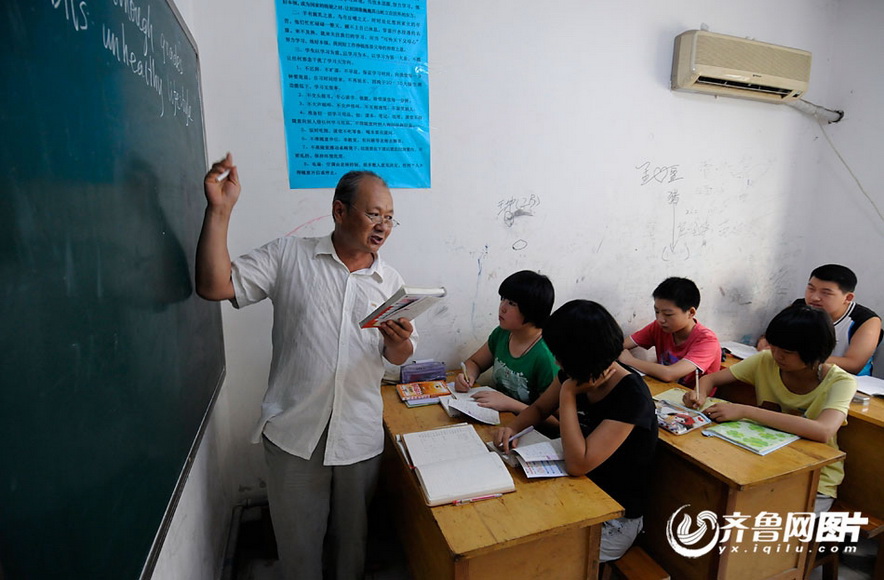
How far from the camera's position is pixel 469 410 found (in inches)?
65.3

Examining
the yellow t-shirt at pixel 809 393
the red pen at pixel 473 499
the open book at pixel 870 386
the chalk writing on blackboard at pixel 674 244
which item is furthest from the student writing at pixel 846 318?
the red pen at pixel 473 499

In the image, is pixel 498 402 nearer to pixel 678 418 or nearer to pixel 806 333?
pixel 678 418

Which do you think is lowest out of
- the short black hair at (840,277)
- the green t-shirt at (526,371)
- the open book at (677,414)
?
the open book at (677,414)

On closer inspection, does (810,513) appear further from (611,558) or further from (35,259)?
(35,259)

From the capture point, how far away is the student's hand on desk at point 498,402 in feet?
5.63

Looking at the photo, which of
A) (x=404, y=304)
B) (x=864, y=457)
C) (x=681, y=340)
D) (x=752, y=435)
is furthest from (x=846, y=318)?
(x=404, y=304)

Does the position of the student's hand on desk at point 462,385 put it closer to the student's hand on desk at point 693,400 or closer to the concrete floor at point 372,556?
the concrete floor at point 372,556

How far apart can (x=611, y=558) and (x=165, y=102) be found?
190cm

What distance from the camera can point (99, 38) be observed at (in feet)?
2.11

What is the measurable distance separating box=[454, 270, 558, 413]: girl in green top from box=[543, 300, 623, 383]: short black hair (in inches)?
15.6

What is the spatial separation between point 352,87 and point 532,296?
4.01 ft

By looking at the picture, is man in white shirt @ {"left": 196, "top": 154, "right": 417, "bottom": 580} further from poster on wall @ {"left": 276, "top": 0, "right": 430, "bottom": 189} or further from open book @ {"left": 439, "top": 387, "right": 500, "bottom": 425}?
poster on wall @ {"left": 276, "top": 0, "right": 430, "bottom": 189}


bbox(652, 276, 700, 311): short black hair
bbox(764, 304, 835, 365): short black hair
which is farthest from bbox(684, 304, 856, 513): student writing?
bbox(652, 276, 700, 311): short black hair

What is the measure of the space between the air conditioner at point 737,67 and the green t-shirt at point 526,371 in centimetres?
180
